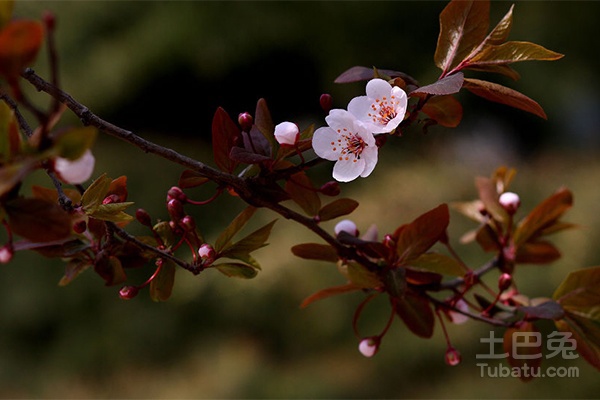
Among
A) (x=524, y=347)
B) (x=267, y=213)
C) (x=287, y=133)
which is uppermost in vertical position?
(x=267, y=213)

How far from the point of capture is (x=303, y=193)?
419mm

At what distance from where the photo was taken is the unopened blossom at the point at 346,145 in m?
0.35

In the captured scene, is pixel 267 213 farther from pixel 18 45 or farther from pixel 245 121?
pixel 18 45

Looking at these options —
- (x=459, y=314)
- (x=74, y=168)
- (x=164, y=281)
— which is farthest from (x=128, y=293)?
(x=459, y=314)

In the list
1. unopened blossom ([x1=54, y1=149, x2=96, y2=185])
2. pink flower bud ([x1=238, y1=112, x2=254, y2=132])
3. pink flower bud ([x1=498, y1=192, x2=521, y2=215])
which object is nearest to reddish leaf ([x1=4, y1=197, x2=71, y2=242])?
unopened blossom ([x1=54, y1=149, x2=96, y2=185])

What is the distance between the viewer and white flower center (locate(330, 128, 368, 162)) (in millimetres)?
357

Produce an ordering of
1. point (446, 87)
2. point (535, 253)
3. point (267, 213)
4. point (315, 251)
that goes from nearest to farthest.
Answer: point (446, 87)
point (315, 251)
point (535, 253)
point (267, 213)

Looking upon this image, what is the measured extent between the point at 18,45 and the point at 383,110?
7.5 inches

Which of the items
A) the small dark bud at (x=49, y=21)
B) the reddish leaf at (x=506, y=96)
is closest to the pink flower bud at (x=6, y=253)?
the small dark bud at (x=49, y=21)

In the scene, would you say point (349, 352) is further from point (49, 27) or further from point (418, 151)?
point (49, 27)

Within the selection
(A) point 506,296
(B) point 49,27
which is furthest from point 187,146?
(B) point 49,27

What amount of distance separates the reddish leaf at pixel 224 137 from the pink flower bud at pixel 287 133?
27 mm

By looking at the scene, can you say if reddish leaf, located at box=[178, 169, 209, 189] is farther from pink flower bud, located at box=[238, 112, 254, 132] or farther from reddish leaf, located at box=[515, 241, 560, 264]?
reddish leaf, located at box=[515, 241, 560, 264]

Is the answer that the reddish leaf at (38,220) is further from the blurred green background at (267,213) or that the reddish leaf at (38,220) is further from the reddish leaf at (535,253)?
the blurred green background at (267,213)
